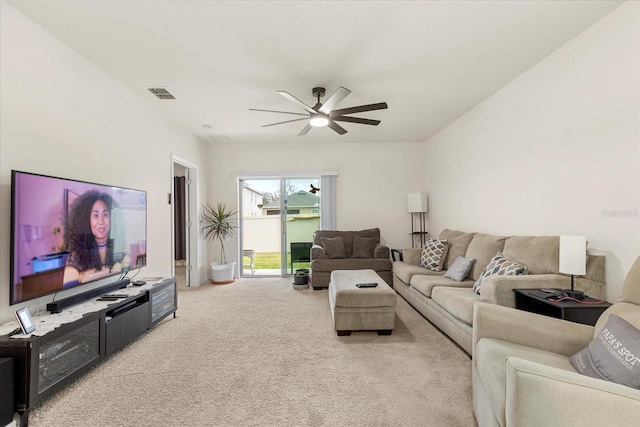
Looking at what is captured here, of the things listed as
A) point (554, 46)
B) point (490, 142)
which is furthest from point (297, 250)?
point (554, 46)

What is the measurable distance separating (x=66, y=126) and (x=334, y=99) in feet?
8.01

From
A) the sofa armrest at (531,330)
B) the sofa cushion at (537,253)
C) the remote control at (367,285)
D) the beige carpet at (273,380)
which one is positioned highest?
the sofa cushion at (537,253)

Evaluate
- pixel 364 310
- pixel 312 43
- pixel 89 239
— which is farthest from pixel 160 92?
pixel 364 310

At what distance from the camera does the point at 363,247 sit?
17.3ft

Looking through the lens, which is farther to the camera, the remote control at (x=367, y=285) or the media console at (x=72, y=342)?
the remote control at (x=367, y=285)

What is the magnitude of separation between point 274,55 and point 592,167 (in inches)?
115

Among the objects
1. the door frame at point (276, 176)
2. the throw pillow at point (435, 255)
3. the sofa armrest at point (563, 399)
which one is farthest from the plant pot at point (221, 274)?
the sofa armrest at point (563, 399)

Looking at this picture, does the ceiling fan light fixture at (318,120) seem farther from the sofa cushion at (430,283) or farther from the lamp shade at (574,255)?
the lamp shade at (574,255)

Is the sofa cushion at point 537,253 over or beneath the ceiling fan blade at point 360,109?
beneath

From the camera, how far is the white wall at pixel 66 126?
Result: 79.1 inches

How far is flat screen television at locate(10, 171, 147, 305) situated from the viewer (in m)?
1.94

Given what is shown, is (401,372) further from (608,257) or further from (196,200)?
(196,200)

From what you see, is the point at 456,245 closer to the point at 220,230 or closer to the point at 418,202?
the point at 418,202

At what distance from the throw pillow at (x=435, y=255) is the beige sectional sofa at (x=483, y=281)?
10 centimetres
